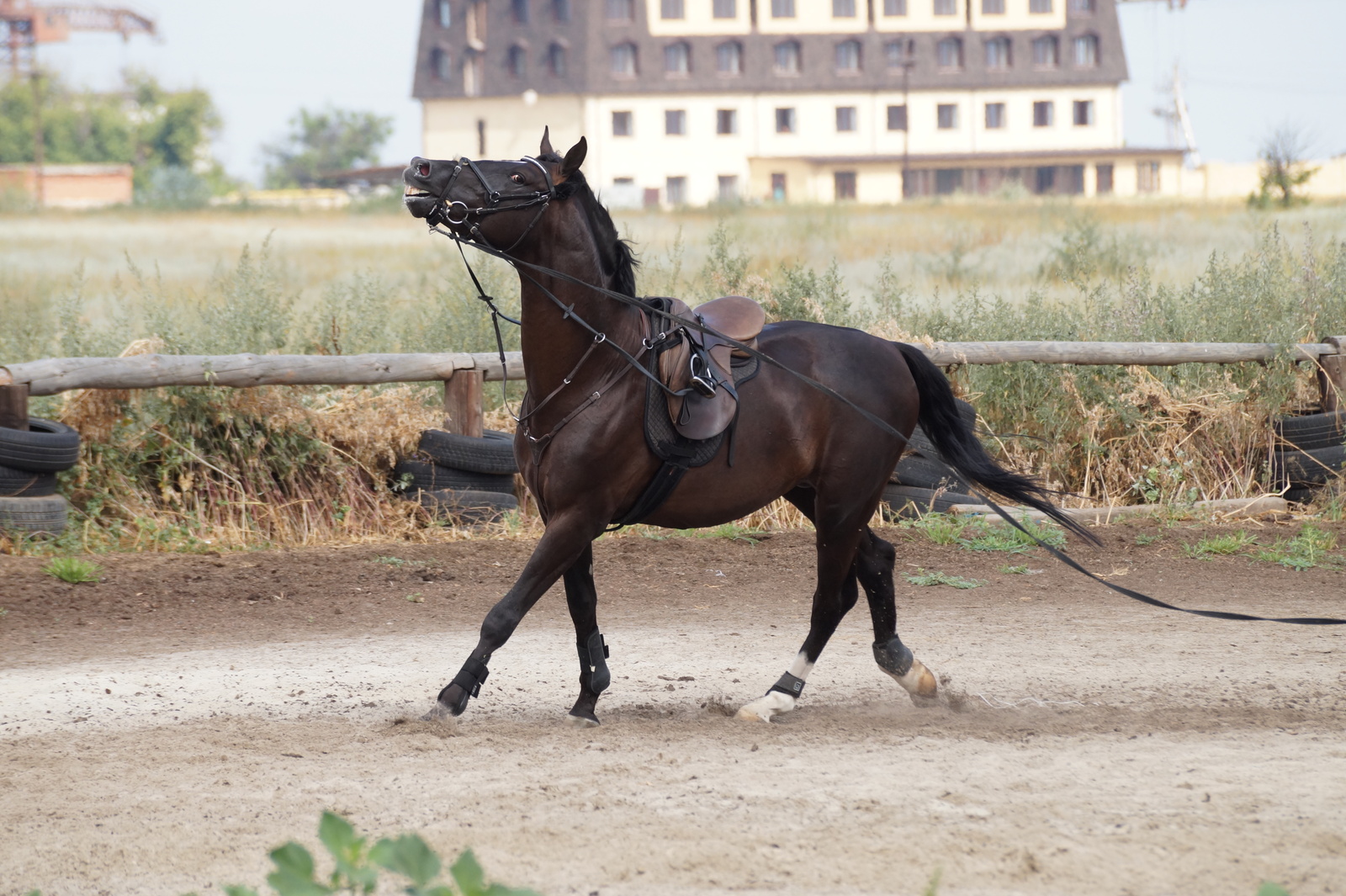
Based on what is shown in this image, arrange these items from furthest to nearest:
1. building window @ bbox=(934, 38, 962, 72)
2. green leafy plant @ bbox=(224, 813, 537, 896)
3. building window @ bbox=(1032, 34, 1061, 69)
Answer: building window @ bbox=(1032, 34, 1061, 69) → building window @ bbox=(934, 38, 962, 72) → green leafy plant @ bbox=(224, 813, 537, 896)

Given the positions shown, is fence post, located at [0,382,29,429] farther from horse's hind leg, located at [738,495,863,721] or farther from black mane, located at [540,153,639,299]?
horse's hind leg, located at [738,495,863,721]

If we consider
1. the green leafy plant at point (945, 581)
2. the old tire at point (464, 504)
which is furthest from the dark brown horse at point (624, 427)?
the old tire at point (464, 504)

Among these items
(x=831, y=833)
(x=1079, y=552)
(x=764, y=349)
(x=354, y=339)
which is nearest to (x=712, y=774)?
(x=831, y=833)

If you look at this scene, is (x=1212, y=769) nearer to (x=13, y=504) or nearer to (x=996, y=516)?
(x=996, y=516)

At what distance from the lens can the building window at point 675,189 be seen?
61.4 meters

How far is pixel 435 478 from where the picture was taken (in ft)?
29.9

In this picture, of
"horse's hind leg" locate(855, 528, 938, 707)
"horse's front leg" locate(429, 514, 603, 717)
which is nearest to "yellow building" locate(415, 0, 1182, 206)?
"horse's hind leg" locate(855, 528, 938, 707)

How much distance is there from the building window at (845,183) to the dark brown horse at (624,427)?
57344mm

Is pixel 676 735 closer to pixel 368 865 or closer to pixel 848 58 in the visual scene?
pixel 368 865

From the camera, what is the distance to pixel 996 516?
9.23 metres

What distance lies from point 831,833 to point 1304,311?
31.1ft

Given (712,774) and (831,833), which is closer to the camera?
(831,833)

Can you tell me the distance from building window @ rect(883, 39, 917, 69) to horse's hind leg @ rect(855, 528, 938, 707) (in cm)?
6198

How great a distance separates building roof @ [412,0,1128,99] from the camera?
62.2 meters
